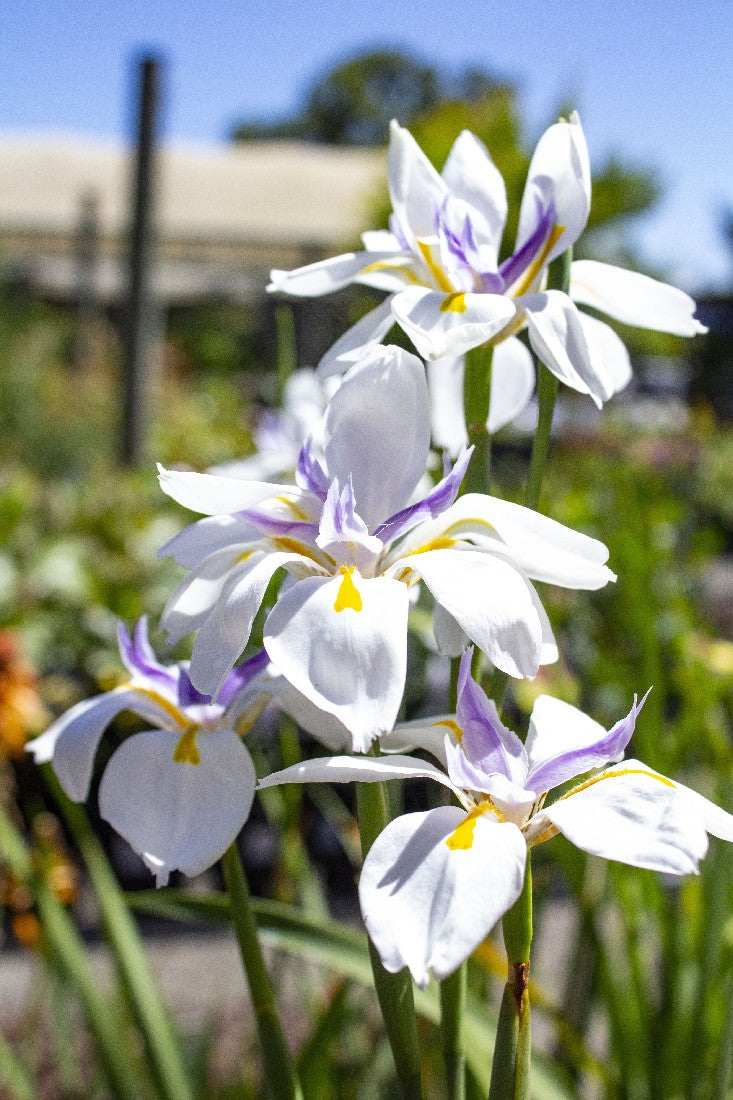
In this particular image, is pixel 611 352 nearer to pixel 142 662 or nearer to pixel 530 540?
pixel 530 540

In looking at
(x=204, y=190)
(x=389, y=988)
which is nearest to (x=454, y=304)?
(x=389, y=988)

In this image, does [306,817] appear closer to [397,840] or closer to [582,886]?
[582,886]

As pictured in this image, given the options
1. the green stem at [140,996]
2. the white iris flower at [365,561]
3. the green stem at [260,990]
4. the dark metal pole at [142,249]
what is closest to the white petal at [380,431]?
the white iris flower at [365,561]

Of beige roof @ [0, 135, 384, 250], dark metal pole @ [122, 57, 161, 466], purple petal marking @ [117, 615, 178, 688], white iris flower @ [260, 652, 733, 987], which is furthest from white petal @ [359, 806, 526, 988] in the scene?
beige roof @ [0, 135, 384, 250]

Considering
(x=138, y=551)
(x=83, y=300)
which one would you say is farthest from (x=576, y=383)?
(x=83, y=300)

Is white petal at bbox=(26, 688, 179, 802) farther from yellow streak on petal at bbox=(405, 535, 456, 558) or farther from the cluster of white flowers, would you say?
yellow streak on petal at bbox=(405, 535, 456, 558)

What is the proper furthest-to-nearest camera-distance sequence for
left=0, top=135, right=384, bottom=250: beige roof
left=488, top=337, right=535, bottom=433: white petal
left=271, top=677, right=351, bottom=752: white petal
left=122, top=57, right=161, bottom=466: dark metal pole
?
left=0, top=135, right=384, bottom=250: beige roof → left=122, top=57, right=161, bottom=466: dark metal pole → left=488, top=337, right=535, bottom=433: white petal → left=271, top=677, right=351, bottom=752: white petal

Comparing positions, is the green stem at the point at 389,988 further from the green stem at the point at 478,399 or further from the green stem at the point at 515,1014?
the green stem at the point at 478,399
